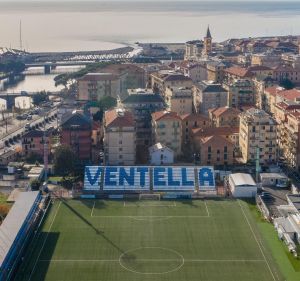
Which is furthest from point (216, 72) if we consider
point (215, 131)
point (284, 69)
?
point (215, 131)

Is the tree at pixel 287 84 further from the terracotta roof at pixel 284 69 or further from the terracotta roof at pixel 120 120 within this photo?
the terracotta roof at pixel 120 120

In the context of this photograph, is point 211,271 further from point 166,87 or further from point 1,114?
point 1,114

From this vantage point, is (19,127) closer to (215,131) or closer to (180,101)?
(180,101)

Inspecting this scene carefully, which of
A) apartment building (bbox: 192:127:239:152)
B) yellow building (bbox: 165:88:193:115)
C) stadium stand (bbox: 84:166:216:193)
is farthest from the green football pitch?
yellow building (bbox: 165:88:193:115)

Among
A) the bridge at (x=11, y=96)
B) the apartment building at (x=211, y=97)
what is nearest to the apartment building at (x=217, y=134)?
the apartment building at (x=211, y=97)

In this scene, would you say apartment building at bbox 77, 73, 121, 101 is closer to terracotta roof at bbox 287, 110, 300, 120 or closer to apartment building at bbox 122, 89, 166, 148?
apartment building at bbox 122, 89, 166, 148

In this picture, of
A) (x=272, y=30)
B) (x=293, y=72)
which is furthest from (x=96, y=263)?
(x=272, y=30)
